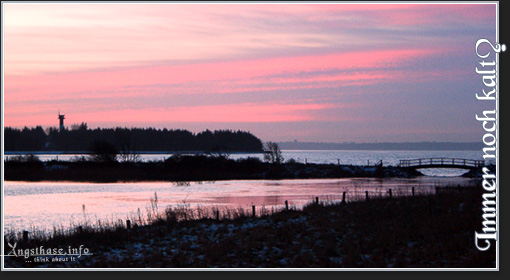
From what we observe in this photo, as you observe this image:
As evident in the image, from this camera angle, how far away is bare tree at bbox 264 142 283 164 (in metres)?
94.2

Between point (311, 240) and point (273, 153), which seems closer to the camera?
point (311, 240)

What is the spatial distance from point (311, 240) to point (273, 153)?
250 feet

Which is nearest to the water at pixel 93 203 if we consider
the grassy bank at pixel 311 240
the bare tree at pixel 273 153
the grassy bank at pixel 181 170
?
the grassy bank at pixel 311 240

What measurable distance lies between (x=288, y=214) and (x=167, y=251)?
10.1 metres

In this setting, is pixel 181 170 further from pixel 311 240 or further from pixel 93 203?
pixel 311 240

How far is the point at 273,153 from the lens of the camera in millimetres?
98188

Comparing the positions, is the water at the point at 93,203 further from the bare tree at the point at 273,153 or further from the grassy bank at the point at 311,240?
the bare tree at the point at 273,153

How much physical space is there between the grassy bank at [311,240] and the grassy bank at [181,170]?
5372 centimetres

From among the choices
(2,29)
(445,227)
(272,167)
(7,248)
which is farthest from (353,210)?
(272,167)

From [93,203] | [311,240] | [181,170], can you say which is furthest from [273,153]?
[311,240]

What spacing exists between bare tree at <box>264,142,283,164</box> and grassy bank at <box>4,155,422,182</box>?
1817 millimetres

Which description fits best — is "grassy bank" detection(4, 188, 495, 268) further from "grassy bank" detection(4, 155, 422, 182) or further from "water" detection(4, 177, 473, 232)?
"grassy bank" detection(4, 155, 422, 182)

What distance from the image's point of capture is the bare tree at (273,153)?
3711 inches

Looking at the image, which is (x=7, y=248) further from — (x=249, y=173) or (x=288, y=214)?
(x=249, y=173)
